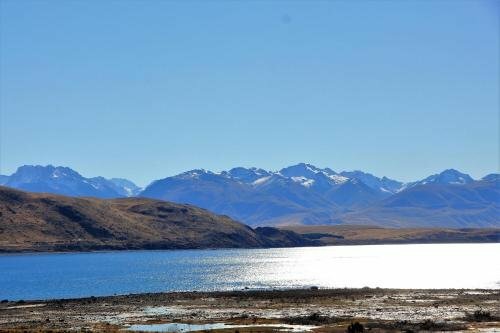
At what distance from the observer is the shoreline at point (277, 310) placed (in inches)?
3110

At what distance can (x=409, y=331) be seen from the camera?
2756 inches

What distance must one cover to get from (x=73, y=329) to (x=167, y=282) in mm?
88616

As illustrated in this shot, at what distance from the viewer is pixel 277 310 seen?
93.8m

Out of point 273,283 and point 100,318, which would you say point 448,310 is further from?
point 273,283

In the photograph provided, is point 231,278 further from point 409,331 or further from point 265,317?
point 409,331

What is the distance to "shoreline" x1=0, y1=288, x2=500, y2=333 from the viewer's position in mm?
79000

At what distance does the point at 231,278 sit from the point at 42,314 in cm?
8518

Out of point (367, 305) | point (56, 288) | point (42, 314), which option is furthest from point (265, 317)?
point (56, 288)

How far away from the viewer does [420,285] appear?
145750mm

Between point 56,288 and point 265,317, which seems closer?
point 265,317

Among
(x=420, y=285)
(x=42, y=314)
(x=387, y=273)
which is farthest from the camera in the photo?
(x=387, y=273)

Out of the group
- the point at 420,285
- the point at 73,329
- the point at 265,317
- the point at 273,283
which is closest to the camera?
the point at 73,329

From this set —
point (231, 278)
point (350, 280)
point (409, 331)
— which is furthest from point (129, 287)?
point (409, 331)

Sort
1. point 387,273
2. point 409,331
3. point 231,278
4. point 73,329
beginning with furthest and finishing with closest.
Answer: point 387,273, point 231,278, point 73,329, point 409,331
